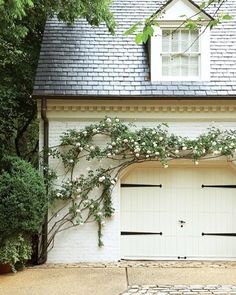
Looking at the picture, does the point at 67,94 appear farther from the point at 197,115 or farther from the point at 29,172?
the point at 197,115

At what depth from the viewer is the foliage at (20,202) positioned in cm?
943

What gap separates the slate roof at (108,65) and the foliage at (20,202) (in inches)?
87.6

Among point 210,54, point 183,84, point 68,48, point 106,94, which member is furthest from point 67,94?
point 210,54

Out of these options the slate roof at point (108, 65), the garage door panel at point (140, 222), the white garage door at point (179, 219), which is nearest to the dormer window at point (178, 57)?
→ the slate roof at point (108, 65)

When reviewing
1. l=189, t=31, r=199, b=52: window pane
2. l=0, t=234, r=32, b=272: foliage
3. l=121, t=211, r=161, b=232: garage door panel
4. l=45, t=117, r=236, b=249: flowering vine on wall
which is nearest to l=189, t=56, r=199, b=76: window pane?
l=189, t=31, r=199, b=52: window pane

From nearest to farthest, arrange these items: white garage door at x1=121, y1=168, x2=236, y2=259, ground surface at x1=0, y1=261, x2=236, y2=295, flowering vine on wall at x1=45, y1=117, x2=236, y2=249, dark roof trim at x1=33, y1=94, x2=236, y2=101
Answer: ground surface at x1=0, y1=261, x2=236, y2=295 < flowering vine on wall at x1=45, y1=117, x2=236, y2=249 < dark roof trim at x1=33, y1=94, x2=236, y2=101 < white garage door at x1=121, y1=168, x2=236, y2=259

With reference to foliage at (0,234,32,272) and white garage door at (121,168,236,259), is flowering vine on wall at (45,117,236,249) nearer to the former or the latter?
white garage door at (121,168,236,259)

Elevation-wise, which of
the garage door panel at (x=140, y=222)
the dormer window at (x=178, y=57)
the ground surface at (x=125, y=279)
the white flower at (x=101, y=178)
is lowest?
the ground surface at (x=125, y=279)

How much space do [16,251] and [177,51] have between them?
637cm

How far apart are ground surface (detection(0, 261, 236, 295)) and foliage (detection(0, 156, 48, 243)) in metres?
1.02

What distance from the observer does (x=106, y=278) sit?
915 cm

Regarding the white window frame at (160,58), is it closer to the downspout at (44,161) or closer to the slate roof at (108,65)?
the slate roof at (108,65)

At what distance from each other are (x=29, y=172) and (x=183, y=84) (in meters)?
4.44

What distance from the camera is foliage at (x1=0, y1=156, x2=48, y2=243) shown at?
9430 mm
